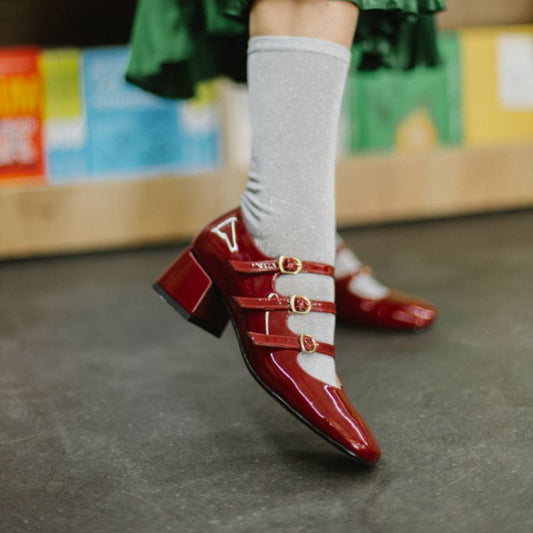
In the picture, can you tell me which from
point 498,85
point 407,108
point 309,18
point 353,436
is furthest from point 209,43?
point 498,85

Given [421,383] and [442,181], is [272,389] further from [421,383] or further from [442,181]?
[442,181]

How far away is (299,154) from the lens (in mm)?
616

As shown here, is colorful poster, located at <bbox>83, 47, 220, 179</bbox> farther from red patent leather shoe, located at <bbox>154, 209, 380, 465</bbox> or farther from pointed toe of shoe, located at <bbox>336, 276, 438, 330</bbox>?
red patent leather shoe, located at <bbox>154, 209, 380, 465</bbox>

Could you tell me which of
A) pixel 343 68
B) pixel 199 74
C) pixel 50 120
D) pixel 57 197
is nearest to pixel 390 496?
pixel 343 68

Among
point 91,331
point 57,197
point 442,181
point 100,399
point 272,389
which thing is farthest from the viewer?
point 442,181

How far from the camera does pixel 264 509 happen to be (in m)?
0.49

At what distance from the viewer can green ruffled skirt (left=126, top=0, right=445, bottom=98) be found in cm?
82

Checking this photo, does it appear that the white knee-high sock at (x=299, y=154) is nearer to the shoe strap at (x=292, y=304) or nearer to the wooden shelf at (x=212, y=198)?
the shoe strap at (x=292, y=304)

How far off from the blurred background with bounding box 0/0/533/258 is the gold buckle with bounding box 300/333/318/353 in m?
0.98

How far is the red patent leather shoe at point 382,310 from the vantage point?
0.91 meters

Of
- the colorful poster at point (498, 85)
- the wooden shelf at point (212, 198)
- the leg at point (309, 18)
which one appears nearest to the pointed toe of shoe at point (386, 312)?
the leg at point (309, 18)

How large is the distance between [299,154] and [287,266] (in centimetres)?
10

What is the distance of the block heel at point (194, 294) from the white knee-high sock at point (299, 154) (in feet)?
0.24

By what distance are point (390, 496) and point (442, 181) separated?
4.20 ft
